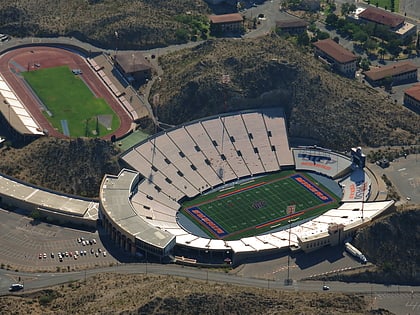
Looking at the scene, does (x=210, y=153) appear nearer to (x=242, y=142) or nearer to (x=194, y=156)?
(x=194, y=156)

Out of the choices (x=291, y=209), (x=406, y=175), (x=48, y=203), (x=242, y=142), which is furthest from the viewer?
(x=242, y=142)

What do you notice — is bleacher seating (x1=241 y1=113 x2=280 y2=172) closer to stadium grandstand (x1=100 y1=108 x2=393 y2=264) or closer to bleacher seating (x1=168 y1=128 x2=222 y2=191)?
stadium grandstand (x1=100 y1=108 x2=393 y2=264)

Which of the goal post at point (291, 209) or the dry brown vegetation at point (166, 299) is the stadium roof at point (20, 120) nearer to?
the dry brown vegetation at point (166, 299)

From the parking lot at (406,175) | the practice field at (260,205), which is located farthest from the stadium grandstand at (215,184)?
the parking lot at (406,175)

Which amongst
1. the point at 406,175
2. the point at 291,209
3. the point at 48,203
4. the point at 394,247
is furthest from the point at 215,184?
the point at 394,247

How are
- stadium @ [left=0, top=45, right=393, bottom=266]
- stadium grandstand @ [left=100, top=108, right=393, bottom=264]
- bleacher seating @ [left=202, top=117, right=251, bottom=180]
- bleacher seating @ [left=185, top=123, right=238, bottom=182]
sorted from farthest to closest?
bleacher seating @ [left=202, top=117, right=251, bottom=180]
bleacher seating @ [left=185, top=123, right=238, bottom=182]
stadium @ [left=0, top=45, right=393, bottom=266]
stadium grandstand @ [left=100, top=108, right=393, bottom=264]

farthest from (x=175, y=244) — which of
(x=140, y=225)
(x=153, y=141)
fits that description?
(x=153, y=141)

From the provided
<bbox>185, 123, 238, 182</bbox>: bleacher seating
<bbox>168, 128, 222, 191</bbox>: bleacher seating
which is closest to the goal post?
<bbox>185, 123, 238, 182</bbox>: bleacher seating

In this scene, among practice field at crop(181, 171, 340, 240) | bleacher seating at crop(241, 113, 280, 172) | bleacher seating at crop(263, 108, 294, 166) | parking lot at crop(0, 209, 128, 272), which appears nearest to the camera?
parking lot at crop(0, 209, 128, 272)
